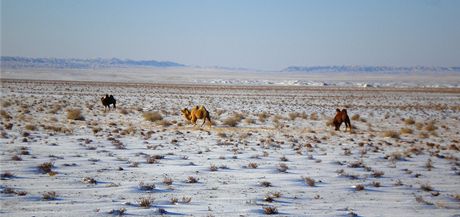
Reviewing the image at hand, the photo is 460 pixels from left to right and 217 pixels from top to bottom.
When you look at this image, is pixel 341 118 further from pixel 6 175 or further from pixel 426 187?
pixel 6 175

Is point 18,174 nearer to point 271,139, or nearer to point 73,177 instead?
point 73,177

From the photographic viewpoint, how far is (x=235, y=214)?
744 cm

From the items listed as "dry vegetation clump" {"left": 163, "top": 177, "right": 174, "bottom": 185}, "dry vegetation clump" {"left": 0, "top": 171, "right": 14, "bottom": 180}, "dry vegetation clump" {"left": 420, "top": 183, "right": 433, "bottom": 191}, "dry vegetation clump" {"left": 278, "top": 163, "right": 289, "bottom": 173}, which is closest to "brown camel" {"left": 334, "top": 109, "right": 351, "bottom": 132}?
"dry vegetation clump" {"left": 278, "top": 163, "right": 289, "bottom": 173}

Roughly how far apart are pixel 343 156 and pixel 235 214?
21.2 ft

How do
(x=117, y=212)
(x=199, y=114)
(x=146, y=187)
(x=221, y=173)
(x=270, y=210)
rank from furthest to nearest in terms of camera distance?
1. (x=199, y=114)
2. (x=221, y=173)
3. (x=146, y=187)
4. (x=270, y=210)
5. (x=117, y=212)

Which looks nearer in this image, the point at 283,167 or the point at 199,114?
the point at 283,167

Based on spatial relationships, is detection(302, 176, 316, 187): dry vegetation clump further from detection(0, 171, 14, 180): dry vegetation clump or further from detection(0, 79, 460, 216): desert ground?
detection(0, 171, 14, 180): dry vegetation clump

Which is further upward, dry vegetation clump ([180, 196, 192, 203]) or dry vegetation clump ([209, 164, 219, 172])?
dry vegetation clump ([180, 196, 192, 203])

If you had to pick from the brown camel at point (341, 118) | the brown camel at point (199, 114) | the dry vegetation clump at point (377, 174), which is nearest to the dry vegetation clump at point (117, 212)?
the dry vegetation clump at point (377, 174)

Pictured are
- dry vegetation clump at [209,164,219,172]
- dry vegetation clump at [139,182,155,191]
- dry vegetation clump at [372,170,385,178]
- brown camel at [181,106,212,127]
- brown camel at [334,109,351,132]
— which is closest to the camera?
dry vegetation clump at [139,182,155,191]

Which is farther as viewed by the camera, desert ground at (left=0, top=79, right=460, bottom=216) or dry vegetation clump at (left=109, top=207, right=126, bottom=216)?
desert ground at (left=0, top=79, right=460, bottom=216)

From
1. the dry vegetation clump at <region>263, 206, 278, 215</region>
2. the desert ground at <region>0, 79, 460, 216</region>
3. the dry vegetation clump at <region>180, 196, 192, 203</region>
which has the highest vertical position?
the dry vegetation clump at <region>263, 206, 278, 215</region>

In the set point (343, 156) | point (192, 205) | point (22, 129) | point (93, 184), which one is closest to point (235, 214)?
point (192, 205)

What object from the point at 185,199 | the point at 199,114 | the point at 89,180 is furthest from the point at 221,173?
the point at 199,114
